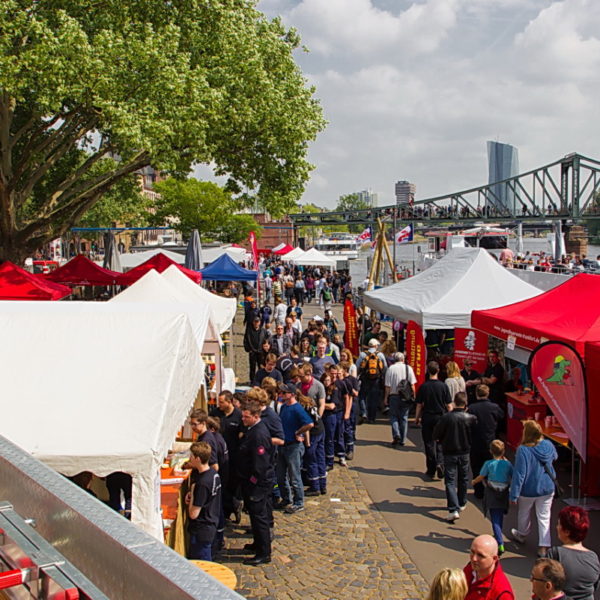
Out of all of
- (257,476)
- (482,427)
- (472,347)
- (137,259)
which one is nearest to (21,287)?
(257,476)

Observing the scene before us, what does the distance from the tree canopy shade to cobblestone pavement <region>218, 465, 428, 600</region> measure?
929cm

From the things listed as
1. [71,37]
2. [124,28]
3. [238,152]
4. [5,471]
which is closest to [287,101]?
[238,152]

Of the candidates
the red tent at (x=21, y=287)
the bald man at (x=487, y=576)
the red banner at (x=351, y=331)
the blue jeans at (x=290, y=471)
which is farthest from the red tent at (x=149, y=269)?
the bald man at (x=487, y=576)

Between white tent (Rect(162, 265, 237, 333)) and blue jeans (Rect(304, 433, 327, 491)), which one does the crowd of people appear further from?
white tent (Rect(162, 265, 237, 333))

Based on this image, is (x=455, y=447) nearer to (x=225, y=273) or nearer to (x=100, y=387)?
(x=100, y=387)

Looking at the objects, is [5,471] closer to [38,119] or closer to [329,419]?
Answer: [329,419]

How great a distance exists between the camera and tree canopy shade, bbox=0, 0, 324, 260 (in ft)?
45.0

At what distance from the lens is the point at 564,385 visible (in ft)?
26.7

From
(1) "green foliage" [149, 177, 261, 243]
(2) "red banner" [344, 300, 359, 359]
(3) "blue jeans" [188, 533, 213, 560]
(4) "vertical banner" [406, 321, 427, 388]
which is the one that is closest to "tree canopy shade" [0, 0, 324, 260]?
(2) "red banner" [344, 300, 359, 359]

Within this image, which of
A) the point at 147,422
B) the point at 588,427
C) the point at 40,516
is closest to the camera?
the point at 40,516

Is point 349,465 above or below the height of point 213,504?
below

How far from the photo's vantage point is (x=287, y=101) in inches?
723

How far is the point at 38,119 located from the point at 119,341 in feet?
49.8

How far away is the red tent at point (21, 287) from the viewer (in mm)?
12156
